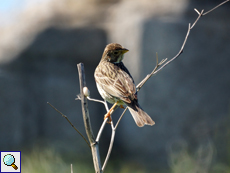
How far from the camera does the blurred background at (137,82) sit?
6078 mm

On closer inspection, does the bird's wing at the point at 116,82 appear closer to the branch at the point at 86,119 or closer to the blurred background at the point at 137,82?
the branch at the point at 86,119

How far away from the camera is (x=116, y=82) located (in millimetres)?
3453

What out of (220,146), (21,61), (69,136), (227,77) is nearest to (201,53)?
(227,77)

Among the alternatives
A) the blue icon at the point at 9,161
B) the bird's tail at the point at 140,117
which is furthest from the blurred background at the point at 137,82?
the bird's tail at the point at 140,117

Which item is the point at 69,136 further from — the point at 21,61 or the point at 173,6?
the point at 173,6

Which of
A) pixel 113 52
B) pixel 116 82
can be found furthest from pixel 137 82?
pixel 116 82

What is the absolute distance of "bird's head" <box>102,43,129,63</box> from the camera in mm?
3795

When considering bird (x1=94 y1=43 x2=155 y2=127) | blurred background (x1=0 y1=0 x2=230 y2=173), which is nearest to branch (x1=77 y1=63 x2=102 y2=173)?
bird (x1=94 y1=43 x2=155 y2=127)

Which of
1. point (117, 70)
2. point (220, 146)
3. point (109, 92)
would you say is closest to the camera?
point (109, 92)

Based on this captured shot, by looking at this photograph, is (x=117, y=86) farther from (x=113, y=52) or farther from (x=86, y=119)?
(x=86, y=119)

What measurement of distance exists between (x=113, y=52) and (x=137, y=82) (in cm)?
242

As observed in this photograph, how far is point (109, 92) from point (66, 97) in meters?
3.22

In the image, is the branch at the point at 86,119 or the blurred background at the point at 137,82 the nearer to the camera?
the branch at the point at 86,119

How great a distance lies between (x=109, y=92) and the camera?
3.35m
